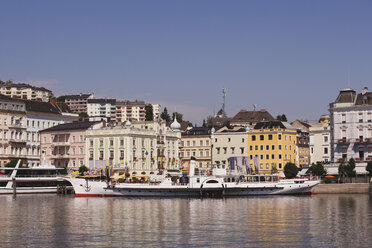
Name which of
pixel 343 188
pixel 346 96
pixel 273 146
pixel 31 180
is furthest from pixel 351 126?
pixel 31 180

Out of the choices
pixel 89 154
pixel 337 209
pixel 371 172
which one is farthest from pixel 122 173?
pixel 337 209

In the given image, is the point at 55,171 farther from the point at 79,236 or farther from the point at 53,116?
the point at 79,236

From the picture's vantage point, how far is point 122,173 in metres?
146

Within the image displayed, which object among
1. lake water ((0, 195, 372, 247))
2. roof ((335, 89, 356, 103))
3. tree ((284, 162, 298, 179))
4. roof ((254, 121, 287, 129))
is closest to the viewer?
lake water ((0, 195, 372, 247))

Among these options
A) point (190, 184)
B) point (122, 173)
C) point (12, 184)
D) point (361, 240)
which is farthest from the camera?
point (122, 173)

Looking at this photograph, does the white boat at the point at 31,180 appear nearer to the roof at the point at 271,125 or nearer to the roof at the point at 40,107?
the roof at the point at 40,107

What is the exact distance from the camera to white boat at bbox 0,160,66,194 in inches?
5037

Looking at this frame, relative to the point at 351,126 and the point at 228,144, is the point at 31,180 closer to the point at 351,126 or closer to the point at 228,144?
the point at 228,144

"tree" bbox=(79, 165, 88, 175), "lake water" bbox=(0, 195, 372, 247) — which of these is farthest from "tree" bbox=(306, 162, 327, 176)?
"tree" bbox=(79, 165, 88, 175)

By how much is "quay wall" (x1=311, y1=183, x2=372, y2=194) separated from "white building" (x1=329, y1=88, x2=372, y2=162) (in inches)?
471

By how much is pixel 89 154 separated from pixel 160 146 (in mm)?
15470

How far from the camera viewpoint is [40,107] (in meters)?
174

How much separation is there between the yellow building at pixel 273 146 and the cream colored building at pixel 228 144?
2.28 metres

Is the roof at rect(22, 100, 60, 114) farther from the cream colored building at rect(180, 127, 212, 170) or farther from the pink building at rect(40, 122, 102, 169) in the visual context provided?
the cream colored building at rect(180, 127, 212, 170)
